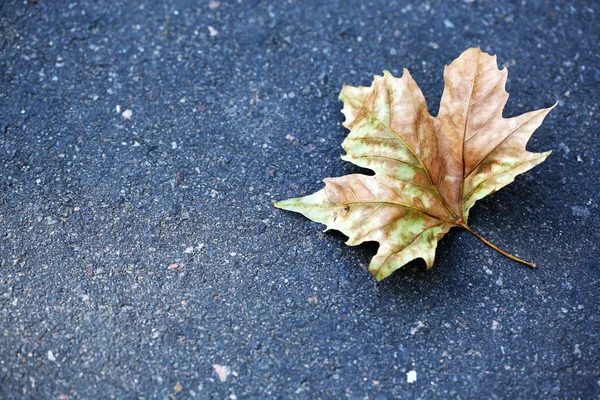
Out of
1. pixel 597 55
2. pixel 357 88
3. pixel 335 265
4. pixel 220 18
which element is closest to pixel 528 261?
pixel 335 265

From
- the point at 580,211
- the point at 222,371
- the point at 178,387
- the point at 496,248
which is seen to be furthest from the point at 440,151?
the point at 178,387

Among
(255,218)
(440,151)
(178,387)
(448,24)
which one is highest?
(448,24)

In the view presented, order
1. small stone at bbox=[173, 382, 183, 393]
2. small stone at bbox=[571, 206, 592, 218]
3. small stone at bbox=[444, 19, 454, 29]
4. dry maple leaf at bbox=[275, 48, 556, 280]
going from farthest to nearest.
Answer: small stone at bbox=[444, 19, 454, 29]
small stone at bbox=[571, 206, 592, 218]
dry maple leaf at bbox=[275, 48, 556, 280]
small stone at bbox=[173, 382, 183, 393]

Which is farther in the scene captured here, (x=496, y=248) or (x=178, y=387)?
(x=496, y=248)

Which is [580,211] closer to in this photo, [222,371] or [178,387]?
[222,371]

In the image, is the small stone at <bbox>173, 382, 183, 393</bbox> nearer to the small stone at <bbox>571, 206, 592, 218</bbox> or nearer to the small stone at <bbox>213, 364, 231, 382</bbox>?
the small stone at <bbox>213, 364, 231, 382</bbox>

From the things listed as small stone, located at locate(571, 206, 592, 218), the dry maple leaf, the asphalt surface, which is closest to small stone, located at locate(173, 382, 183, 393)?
the asphalt surface

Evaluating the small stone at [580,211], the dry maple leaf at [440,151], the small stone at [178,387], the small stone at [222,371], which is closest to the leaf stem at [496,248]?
the dry maple leaf at [440,151]
